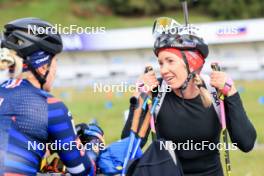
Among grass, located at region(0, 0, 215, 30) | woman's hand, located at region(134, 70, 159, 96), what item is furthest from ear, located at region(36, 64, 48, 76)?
grass, located at region(0, 0, 215, 30)

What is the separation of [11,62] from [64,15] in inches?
2026

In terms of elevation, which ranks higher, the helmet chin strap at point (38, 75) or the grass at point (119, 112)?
the grass at point (119, 112)

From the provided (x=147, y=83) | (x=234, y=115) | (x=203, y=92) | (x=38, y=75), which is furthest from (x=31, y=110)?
(x=234, y=115)

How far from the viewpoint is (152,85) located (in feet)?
15.0

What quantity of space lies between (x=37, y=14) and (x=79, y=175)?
168 feet

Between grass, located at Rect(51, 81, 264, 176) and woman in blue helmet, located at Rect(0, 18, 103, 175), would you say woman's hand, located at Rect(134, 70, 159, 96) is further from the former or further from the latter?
grass, located at Rect(51, 81, 264, 176)

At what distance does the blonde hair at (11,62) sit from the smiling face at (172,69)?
1.13 meters

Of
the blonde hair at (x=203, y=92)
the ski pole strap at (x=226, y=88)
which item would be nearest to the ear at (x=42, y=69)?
the blonde hair at (x=203, y=92)

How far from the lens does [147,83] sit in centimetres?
455

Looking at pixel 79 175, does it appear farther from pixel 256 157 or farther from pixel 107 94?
pixel 107 94

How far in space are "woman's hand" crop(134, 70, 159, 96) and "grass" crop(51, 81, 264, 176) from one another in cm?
486

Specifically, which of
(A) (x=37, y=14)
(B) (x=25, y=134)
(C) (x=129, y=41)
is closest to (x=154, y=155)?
(B) (x=25, y=134)

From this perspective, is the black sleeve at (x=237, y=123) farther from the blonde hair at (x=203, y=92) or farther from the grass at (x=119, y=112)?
the grass at (x=119, y=112)

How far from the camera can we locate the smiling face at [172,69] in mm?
4496
